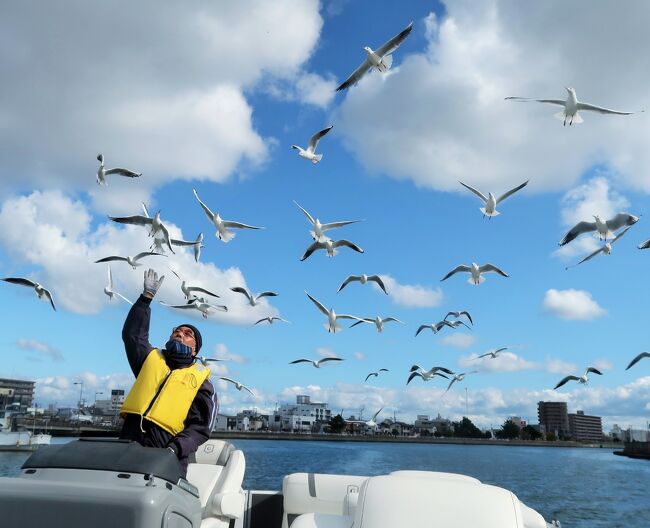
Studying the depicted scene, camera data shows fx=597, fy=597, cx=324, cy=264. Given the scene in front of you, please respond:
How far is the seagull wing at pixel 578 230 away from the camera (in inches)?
868

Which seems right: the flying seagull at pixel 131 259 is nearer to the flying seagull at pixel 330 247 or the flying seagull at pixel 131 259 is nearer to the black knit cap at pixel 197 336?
the flying seagull at pixel 330 247

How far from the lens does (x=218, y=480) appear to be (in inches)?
200

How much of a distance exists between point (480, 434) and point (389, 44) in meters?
194

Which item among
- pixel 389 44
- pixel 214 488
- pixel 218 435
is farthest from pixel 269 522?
pixel 218 435

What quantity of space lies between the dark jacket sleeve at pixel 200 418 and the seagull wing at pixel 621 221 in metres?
20.0

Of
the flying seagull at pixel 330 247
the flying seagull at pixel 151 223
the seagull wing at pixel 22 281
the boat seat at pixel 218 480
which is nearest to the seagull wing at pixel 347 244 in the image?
the flying seagull at pixel 330 247

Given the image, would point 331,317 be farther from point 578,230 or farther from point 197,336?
point 197,336

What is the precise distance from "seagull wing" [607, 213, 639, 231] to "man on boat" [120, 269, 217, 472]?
20035mm

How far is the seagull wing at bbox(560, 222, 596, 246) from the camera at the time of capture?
2205 cm

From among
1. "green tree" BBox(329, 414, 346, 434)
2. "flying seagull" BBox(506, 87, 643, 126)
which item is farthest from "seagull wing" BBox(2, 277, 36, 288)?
"green tree" BBox(329, 414, 346, 434)

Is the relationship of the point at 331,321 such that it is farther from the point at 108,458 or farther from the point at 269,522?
the point at 108,458

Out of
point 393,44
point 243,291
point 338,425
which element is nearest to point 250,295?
point 243,291

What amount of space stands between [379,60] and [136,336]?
16741 millimetres

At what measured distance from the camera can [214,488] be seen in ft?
16.3
